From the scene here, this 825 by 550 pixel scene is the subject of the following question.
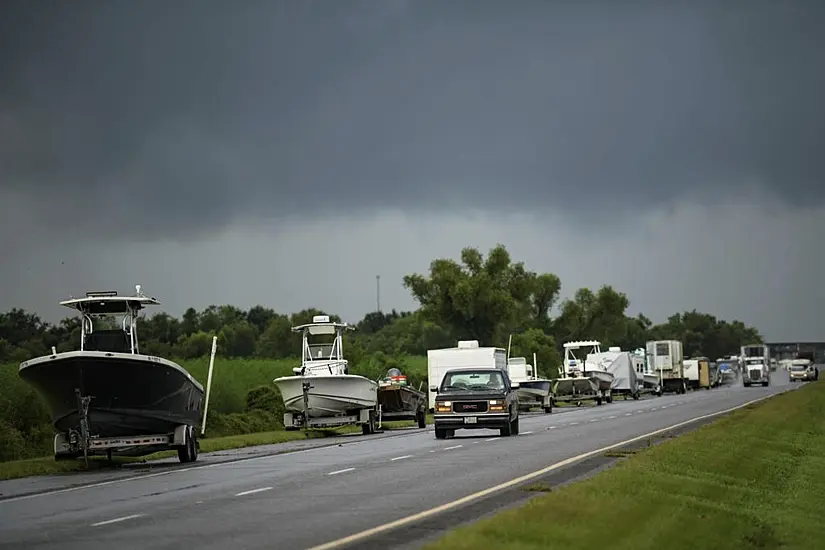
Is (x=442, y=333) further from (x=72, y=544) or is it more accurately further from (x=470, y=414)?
(x=72, y=544)

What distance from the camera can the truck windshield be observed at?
1587 inches

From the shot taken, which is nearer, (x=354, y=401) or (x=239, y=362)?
(x=354, y=401)

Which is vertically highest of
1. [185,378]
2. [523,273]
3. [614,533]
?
[523,273]

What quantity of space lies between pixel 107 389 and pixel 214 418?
17209 millimetres

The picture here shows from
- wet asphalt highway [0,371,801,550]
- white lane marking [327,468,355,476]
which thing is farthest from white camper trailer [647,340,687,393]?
white lane marking [327,468,355,476]

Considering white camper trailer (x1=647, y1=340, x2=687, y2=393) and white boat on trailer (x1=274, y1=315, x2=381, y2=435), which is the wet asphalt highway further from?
white camper trailer (x1=647, y1=340, x2=687, y2=393)

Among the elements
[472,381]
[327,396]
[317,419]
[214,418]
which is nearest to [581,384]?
[214,418]

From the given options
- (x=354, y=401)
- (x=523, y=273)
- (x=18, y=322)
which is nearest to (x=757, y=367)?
A: (x=523, y=273)

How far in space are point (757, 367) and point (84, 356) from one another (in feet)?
342

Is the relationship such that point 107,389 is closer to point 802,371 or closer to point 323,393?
point 323,393

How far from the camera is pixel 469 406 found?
129ft

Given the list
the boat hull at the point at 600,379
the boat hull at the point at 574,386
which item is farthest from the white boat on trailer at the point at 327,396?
the boat hull at the point at 600,379

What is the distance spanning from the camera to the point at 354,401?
A: 4334 centimetres

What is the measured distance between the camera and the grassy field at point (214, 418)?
34375 mm
